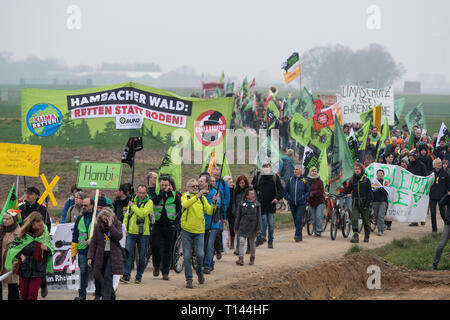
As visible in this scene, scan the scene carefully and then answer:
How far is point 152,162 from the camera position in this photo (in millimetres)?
35125

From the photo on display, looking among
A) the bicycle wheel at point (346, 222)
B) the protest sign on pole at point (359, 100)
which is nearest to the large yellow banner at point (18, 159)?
the bicycle wheel at point (346, 222)

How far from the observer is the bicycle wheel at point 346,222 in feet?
61.5

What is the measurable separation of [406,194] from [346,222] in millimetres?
2504

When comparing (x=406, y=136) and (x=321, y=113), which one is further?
(x=406, y=136)

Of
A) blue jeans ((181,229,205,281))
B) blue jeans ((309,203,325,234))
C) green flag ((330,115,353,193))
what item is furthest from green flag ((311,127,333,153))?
blue jeans ((181,229,205,281))

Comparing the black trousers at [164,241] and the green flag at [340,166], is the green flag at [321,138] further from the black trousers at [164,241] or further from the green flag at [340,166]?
the black trousers at [164,241]

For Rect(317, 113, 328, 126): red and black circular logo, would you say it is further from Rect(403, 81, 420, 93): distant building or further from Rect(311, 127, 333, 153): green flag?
Rect(403, 81, 420, 93): distant building

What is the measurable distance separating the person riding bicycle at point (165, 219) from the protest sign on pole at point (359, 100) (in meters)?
20.2

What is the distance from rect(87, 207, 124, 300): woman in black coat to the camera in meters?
10.7

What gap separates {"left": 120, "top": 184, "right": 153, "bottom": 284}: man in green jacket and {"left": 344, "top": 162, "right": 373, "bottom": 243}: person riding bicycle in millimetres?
6559

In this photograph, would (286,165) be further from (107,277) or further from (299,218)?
(107,277)

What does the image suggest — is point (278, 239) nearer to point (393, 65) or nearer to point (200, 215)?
point (200, 215)
